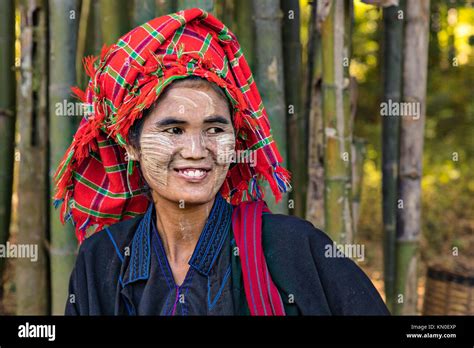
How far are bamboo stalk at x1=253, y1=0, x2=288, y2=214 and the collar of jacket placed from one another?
482 mm

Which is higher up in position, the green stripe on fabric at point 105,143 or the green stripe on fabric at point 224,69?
the green stripe on fabric at point 224,69

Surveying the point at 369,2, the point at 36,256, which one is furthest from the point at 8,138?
the point at 369,2

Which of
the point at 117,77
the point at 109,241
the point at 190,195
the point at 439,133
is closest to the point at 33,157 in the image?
the point at 109,241

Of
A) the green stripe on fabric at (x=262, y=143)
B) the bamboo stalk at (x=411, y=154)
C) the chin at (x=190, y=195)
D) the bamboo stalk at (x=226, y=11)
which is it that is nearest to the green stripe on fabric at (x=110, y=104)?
the chin at (x=190, y=195)

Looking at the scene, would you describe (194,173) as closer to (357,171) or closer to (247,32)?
(247,32)

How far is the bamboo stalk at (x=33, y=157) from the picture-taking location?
6.88 feet

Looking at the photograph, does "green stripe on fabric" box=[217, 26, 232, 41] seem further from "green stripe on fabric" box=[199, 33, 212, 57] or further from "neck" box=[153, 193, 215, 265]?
"neck" box=[153, 193, 215, 265]

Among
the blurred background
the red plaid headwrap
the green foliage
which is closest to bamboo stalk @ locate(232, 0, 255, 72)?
the blurred background

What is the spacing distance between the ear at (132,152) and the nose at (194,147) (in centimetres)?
14

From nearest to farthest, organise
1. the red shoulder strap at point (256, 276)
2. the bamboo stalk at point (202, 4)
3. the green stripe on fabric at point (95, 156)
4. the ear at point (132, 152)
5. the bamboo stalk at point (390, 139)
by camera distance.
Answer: the red shoulder strap at point (256, 276), the ear at point (132, 152), the green stripe on fabric at point (95, 156), the bamboo stalk at point (202, 4), the bamboo stalk at point (390, 139)

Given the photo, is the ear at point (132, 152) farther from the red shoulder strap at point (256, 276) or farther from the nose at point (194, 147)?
the red shoulder strap at point (256, 276)

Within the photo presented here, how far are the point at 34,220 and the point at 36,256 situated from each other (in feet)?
0.39

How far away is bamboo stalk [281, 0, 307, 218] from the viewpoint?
A: 2182 mm
